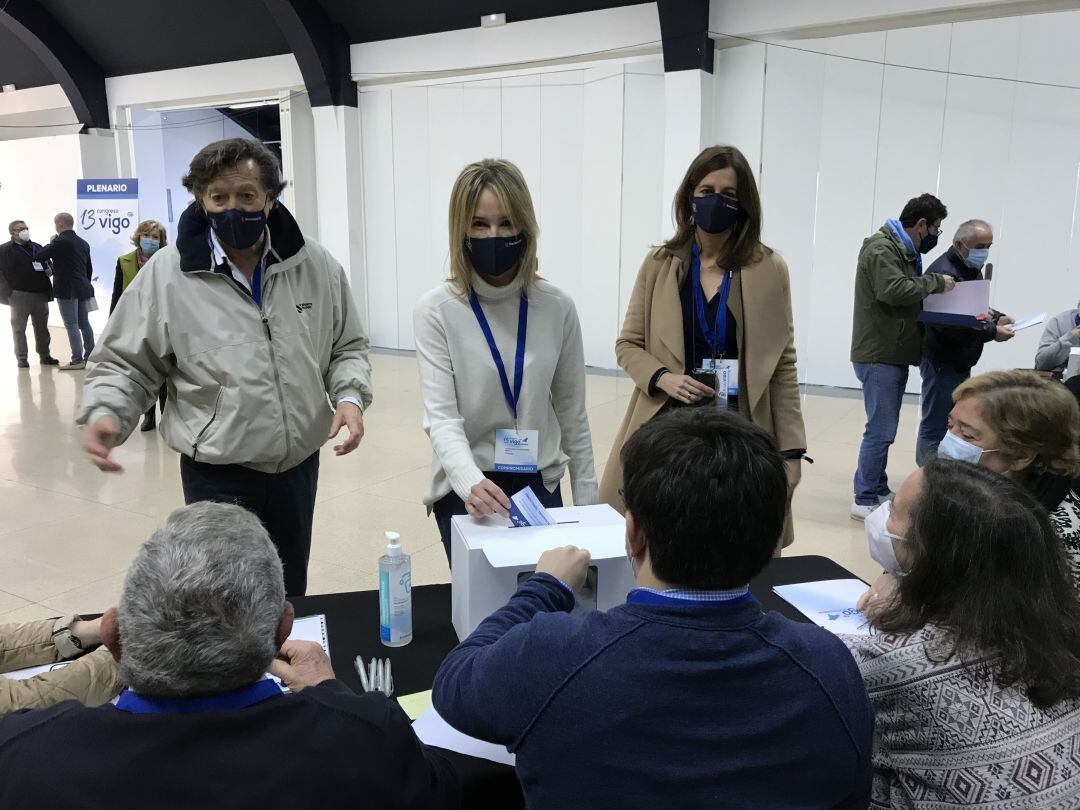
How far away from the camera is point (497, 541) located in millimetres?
1575

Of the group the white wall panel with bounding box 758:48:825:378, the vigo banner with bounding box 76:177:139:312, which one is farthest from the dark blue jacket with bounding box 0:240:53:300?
the white wall panel with bounding box 758:48:825:378

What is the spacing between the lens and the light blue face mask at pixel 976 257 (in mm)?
4488

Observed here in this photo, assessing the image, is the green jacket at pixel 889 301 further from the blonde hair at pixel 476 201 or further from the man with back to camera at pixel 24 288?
the man with back to camera at pixel 24 288

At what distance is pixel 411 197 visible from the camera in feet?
29.9

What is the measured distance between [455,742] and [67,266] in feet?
30.3

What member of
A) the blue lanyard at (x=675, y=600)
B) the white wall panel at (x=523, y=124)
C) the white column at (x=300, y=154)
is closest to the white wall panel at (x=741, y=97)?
the white wall panel at (x=523, y=124)

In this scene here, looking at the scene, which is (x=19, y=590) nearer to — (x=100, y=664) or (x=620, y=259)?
(x=100, y=664)

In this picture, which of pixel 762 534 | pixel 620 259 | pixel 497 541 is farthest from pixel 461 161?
pixel 762 534

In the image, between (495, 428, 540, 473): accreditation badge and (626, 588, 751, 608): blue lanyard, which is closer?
(626, 588, 751, 608): blue lanyard

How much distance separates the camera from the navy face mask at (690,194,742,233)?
7.48 ft

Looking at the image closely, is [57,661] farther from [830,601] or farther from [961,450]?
[961,450]

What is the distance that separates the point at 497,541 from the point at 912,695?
73cm

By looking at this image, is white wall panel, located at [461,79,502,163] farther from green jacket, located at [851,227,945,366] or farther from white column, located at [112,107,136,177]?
white column, located at [112,107,136,177]

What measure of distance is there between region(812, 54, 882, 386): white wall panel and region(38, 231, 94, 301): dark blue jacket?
728cm
